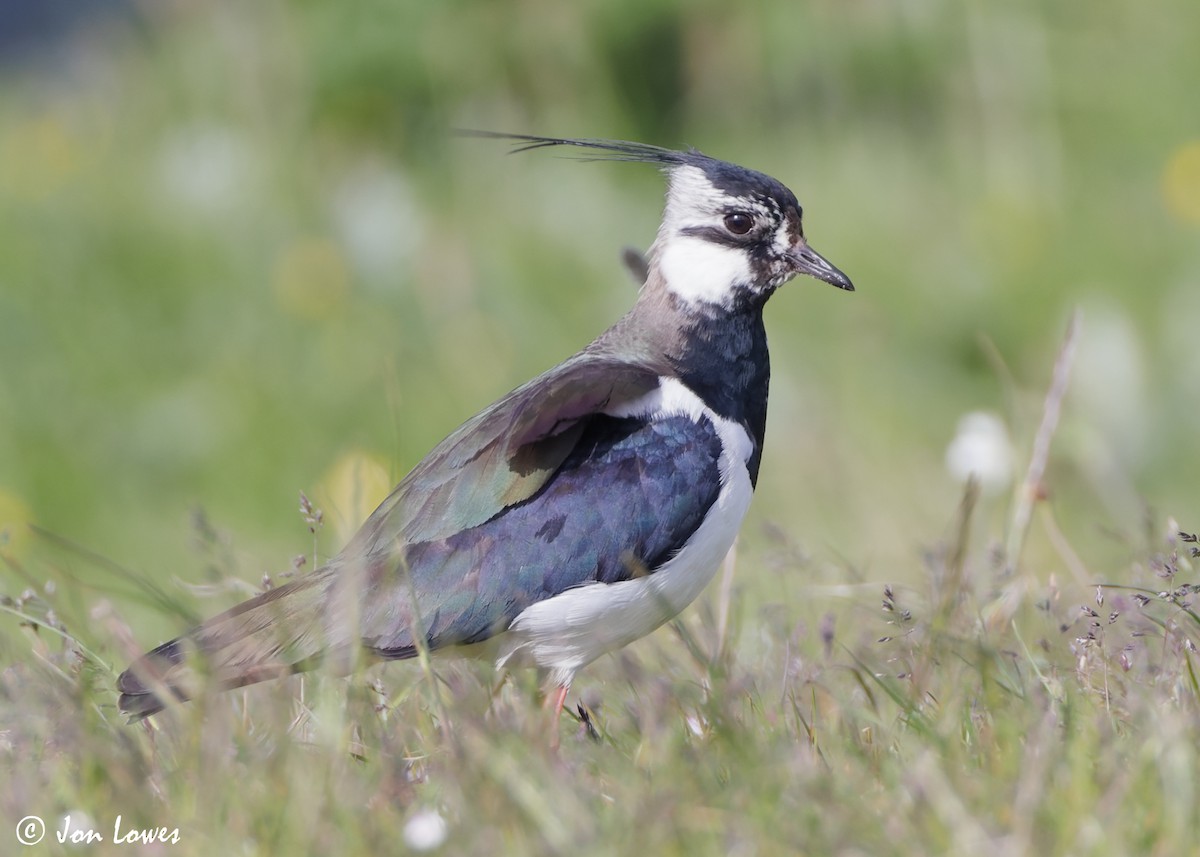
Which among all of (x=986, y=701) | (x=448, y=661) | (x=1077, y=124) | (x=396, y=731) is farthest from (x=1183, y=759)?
(x=1077, y=124)


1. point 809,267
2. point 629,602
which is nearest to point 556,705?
point 629,602

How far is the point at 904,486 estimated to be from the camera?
6508 millimetres

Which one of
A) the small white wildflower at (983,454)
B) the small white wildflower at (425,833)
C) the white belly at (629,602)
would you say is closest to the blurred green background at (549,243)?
the small white wildflower at (983,454)

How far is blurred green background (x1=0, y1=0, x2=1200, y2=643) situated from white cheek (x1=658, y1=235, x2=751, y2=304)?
5.99 feet

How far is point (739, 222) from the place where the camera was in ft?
13.6

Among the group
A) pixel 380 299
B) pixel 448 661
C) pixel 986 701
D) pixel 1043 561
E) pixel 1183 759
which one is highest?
pixel 1183 759

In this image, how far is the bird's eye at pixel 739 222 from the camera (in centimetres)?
414

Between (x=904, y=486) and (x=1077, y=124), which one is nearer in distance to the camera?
(x=904, y=486)

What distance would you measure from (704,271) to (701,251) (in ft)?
0.20

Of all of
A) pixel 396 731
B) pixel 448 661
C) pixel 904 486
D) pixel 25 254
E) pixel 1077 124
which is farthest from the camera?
pixel 1077 124

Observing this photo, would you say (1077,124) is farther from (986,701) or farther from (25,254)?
(986,701)

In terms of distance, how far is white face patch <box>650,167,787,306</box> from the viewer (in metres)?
4.10

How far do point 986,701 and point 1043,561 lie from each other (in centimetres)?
329

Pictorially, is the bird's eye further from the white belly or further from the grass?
the grass
